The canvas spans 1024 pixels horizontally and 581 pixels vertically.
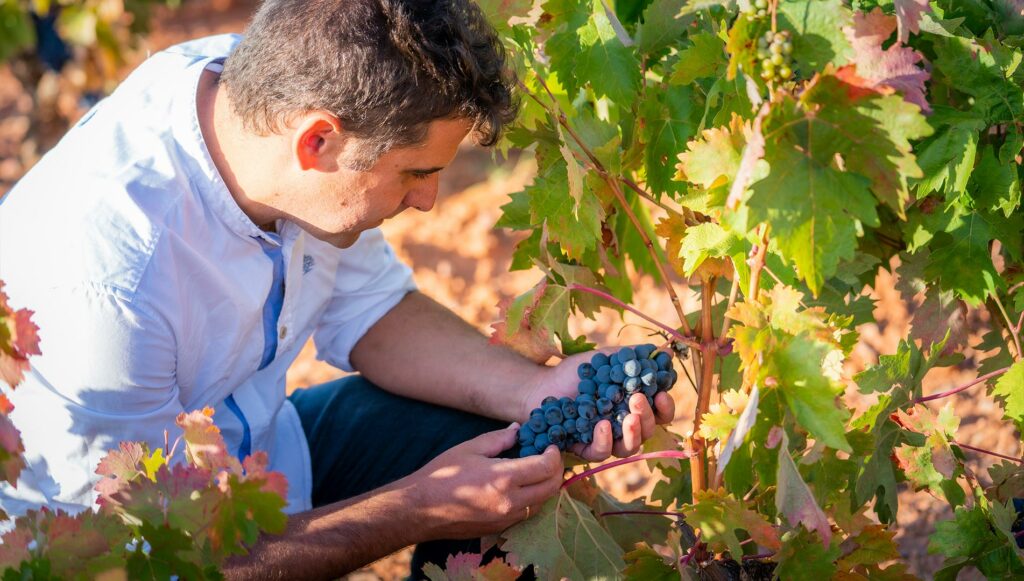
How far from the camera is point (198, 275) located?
1765 millimetres

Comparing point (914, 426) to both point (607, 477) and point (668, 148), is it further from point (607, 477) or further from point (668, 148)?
point (607, 477)

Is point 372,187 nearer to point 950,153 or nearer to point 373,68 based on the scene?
point 373,68

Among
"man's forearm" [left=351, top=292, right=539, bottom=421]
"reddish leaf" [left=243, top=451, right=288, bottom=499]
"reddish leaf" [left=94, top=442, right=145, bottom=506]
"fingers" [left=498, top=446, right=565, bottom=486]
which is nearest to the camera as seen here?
"reddish leaf" [left=243, top=451, right=288, bottom=499]

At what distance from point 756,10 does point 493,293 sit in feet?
8.86

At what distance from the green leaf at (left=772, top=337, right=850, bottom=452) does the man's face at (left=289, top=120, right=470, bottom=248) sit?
71 cm

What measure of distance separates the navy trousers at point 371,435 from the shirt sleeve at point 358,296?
11 centimetres

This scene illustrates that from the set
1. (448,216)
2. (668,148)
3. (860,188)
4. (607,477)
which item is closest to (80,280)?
(668,148)

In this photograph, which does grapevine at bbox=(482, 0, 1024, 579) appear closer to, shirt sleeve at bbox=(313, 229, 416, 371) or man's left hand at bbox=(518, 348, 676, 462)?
man's left hand at bbox=(518, 348, 676, 462)

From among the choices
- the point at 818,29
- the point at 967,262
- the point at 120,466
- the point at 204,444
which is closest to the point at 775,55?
the point at 818,29

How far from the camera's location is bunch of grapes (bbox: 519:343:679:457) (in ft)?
5.53

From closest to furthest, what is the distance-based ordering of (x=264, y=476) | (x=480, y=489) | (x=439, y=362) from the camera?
(x=264, y=476), (x=480, y=489), (x=439, y=362)

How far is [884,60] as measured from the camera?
1.31 metres

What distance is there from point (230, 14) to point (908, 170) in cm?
657

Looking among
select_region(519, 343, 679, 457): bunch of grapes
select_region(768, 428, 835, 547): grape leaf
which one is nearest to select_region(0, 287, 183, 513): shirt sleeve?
select_region(519, 343, 679, 457): bunch of grapes
